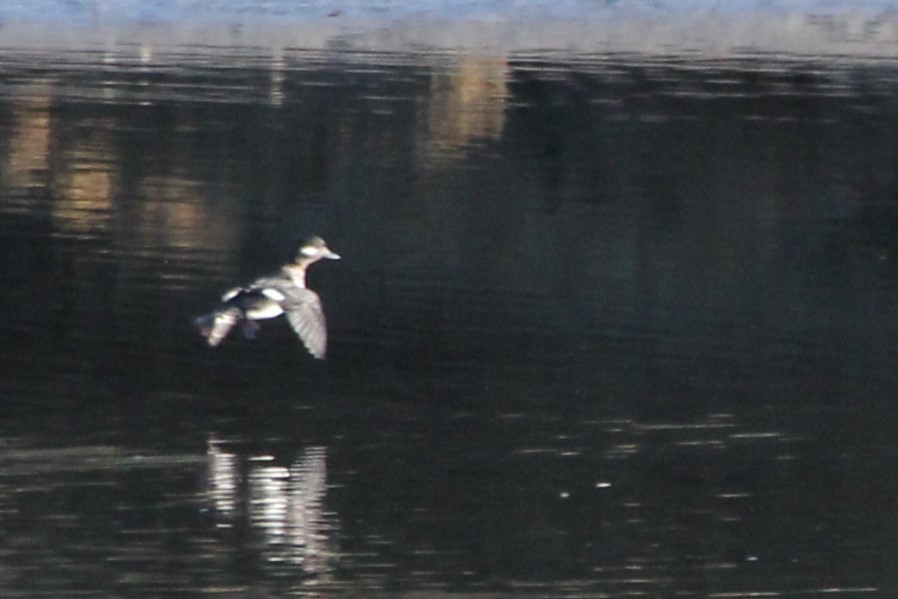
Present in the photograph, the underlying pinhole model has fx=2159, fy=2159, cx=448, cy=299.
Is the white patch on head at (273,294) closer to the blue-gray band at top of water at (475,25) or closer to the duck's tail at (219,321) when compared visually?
the duck's tail at (219,321)

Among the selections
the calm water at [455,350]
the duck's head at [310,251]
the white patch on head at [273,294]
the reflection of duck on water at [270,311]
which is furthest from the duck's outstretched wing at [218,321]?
the duck's head at [310,251]

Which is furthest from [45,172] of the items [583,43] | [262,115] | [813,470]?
[583,43]

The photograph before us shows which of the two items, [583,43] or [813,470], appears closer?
[813,470]

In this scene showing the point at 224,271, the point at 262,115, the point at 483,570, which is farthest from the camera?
the point at 262,115

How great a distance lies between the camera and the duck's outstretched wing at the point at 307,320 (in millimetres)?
8680

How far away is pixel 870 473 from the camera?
8.29m

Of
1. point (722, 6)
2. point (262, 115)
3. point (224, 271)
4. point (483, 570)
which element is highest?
point (722, 6)

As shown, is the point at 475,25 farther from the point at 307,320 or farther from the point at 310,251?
the point at 307,320

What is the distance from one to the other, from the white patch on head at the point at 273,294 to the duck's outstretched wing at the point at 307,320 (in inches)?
1.2

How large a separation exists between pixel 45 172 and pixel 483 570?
949 centimetres

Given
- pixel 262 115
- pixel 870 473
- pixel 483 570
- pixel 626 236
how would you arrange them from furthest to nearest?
pixel 262 115
pixel 626 236
pixel 870 473
pixel 483 570

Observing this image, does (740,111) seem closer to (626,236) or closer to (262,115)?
(262,115)

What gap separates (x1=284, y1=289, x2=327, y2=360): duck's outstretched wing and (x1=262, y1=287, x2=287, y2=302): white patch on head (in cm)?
3

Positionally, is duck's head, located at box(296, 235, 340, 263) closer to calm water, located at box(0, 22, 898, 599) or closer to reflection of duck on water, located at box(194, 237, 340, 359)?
reflection of duck on water, located at box(194, 237, 340, 359)
